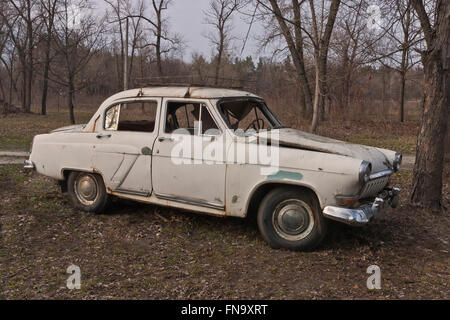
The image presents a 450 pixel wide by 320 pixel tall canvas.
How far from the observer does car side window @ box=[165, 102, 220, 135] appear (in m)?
5.42

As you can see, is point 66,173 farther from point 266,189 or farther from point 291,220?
point 291,220

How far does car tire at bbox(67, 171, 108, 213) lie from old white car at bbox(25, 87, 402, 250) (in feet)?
0.05

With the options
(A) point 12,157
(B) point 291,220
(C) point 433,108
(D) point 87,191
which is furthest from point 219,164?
(A) point 12,157

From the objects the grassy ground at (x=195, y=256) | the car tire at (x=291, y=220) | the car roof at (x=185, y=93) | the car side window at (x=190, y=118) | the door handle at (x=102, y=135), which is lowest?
the grassy ground at (x=195, y=256)

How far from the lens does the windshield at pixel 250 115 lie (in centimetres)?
573

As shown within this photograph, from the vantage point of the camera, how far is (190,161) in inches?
207

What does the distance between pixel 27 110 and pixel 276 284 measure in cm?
3007

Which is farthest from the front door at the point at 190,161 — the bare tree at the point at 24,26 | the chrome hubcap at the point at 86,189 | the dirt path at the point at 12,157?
the bare tree at the point at 24,26

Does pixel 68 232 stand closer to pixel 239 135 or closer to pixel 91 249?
pixel 91 249

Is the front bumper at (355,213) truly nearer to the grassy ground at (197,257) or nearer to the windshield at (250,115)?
the grassy ground at (197,257)

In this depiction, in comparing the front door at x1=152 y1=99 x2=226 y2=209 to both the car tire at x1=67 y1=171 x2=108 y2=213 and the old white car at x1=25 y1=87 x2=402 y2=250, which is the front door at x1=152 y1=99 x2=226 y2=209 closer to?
the old white car at x1=25 y1=87 x2=402 y2=250

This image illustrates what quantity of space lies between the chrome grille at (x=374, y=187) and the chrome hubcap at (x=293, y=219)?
25.8 inches

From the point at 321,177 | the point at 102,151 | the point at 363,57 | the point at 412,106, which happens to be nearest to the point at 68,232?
the point at 102,151

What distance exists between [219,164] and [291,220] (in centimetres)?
109
